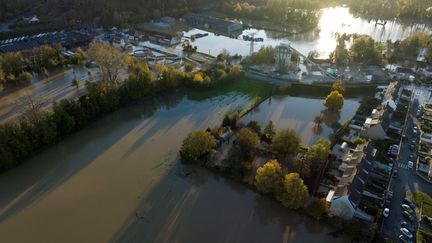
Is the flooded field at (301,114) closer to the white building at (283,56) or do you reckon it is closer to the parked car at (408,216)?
the white building at (283,56)

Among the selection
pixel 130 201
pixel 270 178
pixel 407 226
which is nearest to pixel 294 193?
pixel 270 178

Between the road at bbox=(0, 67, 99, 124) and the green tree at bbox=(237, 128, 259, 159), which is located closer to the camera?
the green tree at bbox=(237, 128, 259, 159)

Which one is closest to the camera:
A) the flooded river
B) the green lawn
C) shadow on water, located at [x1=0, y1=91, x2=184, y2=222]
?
shadow on water, located at [x1=0, y1=91, x2=184, y2=222]

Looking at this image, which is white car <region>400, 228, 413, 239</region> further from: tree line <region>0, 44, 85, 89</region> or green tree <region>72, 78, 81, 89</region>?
tree line <region>0, 44, 85, 89</region>

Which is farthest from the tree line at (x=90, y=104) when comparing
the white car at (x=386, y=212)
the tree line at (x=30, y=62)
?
the white car at (x=386, y=212)

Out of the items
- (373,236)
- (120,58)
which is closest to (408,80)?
(373,236)

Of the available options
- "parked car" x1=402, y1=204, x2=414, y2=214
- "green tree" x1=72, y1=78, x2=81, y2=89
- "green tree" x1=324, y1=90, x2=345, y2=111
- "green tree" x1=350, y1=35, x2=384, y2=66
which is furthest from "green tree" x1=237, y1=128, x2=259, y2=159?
"green tree" x1=350, y1=35, x2=384, y2=66

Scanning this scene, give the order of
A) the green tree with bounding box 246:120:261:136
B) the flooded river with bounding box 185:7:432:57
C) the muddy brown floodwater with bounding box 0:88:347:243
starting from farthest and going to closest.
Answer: the flooded river with bounding box 185:7:432:57 → the green tree with bounding box 246:120:261:136 → the muddy brown floodwater with bounding box 0:88:347:243
